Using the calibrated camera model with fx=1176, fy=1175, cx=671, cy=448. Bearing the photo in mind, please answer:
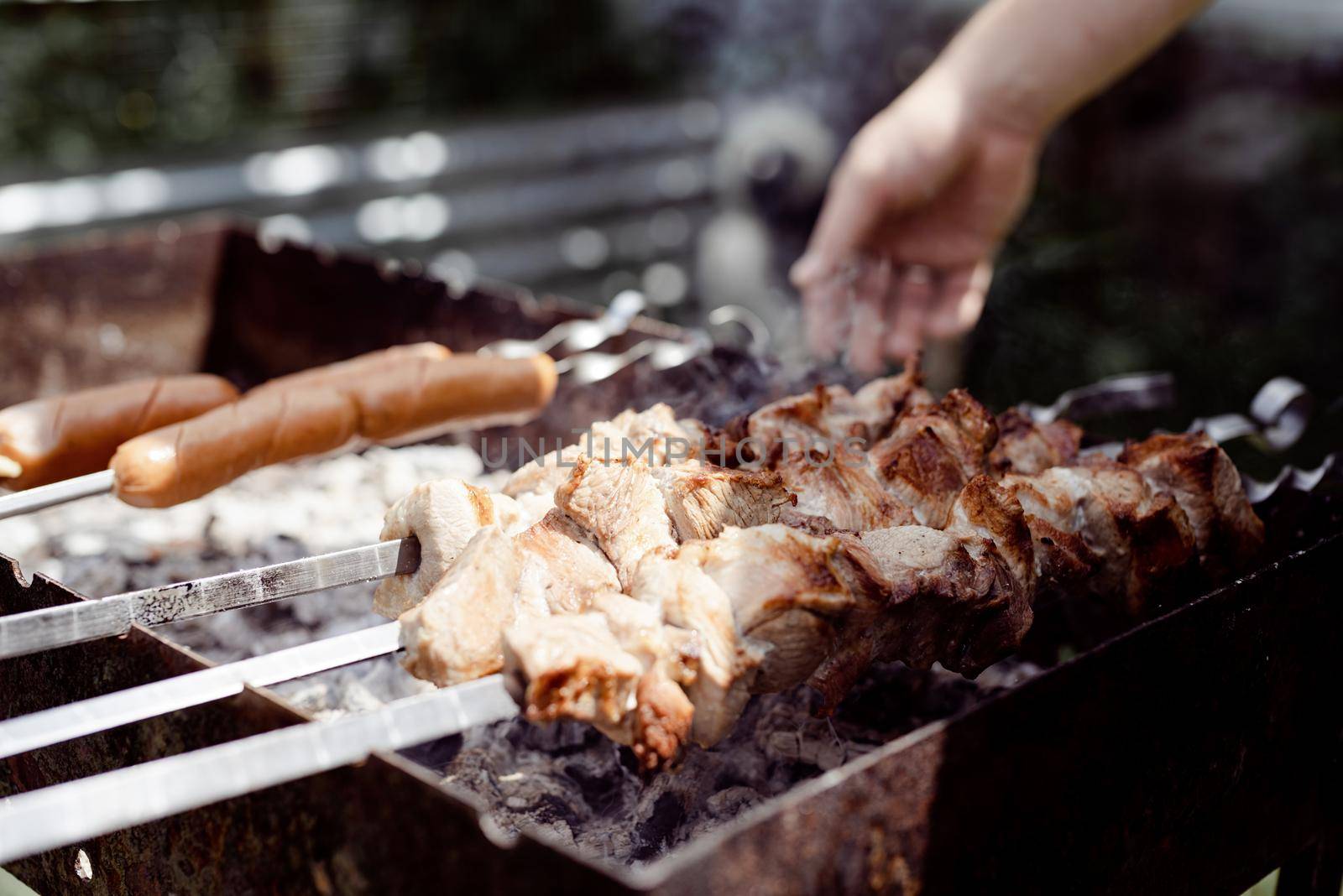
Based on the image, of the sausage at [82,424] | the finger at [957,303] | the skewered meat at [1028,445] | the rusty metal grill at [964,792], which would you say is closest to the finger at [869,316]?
the finger at [957,303]

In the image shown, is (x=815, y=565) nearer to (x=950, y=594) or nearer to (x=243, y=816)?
(x=950, y=594)

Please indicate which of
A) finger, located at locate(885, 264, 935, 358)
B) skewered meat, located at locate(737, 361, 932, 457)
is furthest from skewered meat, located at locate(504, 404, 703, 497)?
finger, located at locate(885, 264, 935, 358)

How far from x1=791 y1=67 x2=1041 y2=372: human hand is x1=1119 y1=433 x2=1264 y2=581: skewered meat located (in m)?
1.13

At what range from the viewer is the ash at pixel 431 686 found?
87.8 inches

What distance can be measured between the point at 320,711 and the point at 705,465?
1.04 meters

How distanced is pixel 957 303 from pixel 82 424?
255 centimetres

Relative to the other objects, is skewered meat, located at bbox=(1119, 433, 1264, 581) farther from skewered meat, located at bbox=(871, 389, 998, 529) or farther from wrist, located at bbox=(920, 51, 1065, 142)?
wrist, located at bbox=(920, 51, 1065, 142)

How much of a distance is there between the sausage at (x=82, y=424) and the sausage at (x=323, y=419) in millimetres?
181

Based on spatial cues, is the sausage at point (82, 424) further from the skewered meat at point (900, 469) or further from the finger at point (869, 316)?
the finger at point (869, 316)

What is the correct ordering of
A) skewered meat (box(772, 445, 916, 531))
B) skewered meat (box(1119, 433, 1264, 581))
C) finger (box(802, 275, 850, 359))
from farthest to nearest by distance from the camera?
1. finger (box(802, 275, 850, 359))
2. skewered meat (box(1119, 433, 1264, 581))
3. skewered meat (box(772, 445, 916, 531))

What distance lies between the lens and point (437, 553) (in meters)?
1.92

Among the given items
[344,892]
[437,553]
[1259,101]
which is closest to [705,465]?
[437,553]

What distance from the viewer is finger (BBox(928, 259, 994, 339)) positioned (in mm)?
3746

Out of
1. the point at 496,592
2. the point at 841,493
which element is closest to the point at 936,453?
the point at 841,493
